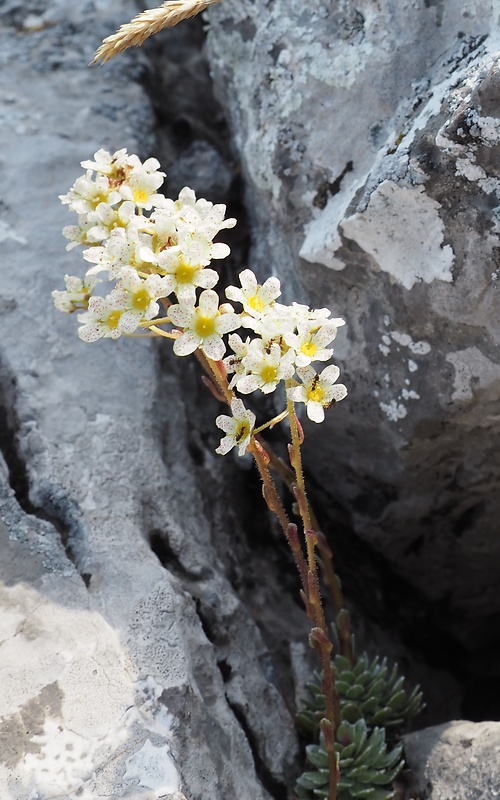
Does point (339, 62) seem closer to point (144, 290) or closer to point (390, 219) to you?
point (390, 219)

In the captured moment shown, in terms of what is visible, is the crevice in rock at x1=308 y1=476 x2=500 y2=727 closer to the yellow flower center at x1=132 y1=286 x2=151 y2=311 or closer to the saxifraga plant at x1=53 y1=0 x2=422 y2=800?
the saxifraga plant at x1=53 y1=0 x2=422 y2=800

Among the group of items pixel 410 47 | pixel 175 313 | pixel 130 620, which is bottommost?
pixel 130 620

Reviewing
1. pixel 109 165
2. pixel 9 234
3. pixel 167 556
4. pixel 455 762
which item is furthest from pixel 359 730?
pixel 9 234

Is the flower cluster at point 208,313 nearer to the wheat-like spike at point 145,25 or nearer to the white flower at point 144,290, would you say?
the white flower at point 144,290

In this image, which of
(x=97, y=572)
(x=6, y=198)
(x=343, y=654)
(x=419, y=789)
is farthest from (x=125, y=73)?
(x=419, y=789)

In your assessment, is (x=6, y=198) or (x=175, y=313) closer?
(x=175, y=313)

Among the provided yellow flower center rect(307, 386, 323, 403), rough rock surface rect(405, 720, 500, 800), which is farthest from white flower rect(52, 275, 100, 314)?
rough rock surface rect(405, 720, 500, 800)

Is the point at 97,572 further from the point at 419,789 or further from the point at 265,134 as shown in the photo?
the point at 265,134
